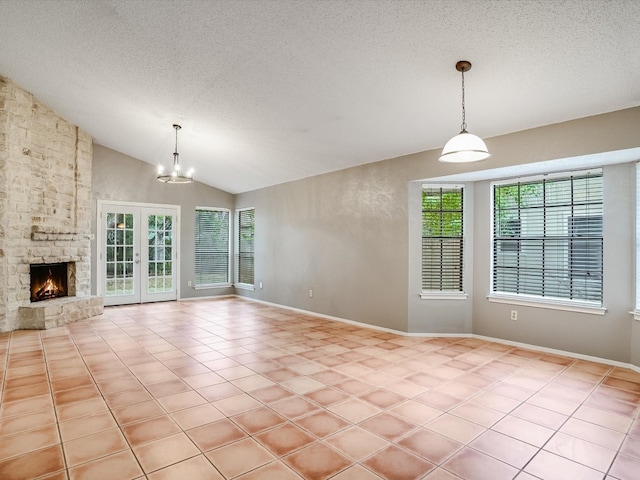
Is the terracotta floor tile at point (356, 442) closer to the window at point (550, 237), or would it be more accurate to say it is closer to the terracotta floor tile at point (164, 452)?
the terracotta floor tile at point (164, 452)

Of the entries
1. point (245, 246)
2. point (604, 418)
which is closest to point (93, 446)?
point (604, 418)

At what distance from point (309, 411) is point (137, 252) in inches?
241

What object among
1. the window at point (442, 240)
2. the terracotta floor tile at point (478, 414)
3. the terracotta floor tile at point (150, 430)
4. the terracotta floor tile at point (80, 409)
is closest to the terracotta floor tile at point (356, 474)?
the terracotta floor tile at point (478, 414)

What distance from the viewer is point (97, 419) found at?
2629mm

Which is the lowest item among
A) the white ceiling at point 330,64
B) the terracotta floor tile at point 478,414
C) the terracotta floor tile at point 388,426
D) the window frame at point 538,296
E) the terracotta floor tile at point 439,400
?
the terracotta floor tile at point 439,400

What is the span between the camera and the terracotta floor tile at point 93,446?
216 centimetres

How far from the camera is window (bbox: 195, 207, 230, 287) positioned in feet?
27.8

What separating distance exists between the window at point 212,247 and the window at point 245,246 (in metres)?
0.26

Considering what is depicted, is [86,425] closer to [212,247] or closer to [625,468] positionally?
[625,468]

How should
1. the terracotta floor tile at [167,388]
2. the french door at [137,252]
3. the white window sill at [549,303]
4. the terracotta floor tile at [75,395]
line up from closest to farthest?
the terracotta floor tile at [75,395], the terracotta floor tile at [167,388], the white window sill at [549,303], the french door at [137,252]

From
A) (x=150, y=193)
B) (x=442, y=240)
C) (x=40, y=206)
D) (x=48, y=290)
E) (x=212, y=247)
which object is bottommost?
(x=48, y=290)

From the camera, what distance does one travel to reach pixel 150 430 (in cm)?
248

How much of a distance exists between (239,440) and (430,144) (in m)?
3.97

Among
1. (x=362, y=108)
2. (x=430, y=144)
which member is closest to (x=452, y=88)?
(x=362, y=108)
